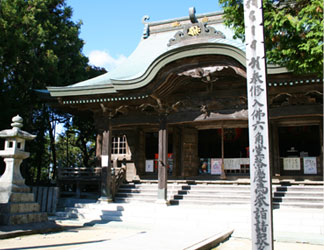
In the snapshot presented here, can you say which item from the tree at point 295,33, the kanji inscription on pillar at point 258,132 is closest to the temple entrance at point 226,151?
the tree at point 295,33

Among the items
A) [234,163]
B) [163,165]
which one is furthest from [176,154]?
[163,165]

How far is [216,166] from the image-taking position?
14539 mm

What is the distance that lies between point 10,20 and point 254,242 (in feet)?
42.7

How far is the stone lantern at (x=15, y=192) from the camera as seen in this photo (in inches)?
307

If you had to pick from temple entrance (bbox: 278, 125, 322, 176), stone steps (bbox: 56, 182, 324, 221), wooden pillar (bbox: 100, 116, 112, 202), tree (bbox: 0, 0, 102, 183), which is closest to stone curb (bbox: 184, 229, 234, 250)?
stone steps (bbox: 56, 182, 324, 221)

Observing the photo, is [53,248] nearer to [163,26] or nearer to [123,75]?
[123,75]

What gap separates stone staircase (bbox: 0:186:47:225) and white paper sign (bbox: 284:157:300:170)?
9.16 meters

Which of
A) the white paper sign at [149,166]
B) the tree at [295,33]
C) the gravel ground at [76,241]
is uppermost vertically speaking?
the tree at [295,33]

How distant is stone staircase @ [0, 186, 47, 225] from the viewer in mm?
7691

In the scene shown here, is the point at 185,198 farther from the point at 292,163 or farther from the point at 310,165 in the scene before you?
the point at 310,165

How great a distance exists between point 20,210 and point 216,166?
876cm

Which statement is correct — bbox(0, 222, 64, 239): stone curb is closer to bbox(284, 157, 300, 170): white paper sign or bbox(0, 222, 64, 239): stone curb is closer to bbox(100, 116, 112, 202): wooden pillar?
bbox(100, 116, 112, 202): wooden pillar

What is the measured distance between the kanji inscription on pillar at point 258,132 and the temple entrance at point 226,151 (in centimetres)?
1031

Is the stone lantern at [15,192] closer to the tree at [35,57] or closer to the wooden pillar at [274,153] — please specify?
the tree at [35,57]
